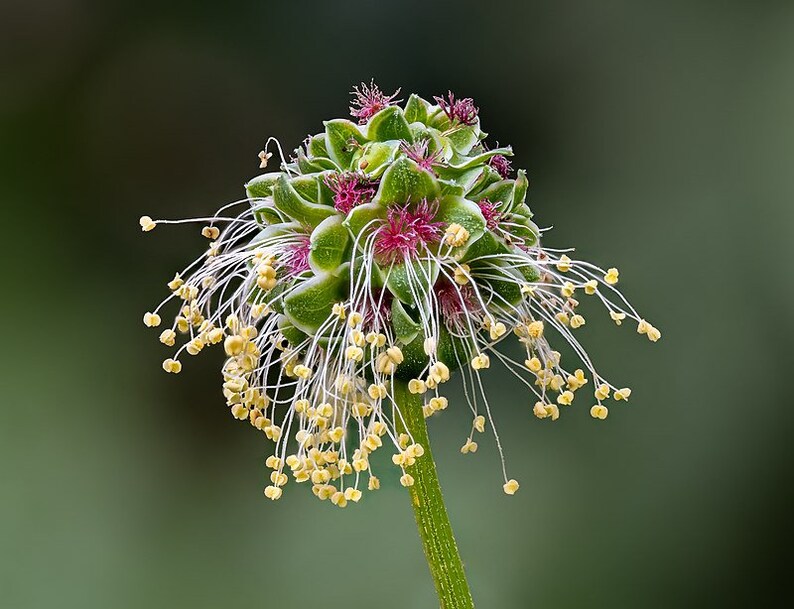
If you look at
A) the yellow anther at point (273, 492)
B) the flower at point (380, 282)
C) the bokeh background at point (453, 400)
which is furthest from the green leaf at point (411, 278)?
the bokeh background at point (453, 400)

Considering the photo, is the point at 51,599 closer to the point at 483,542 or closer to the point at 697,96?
the point at 483,542

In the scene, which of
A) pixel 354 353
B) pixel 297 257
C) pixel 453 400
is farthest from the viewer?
pixel 453 400

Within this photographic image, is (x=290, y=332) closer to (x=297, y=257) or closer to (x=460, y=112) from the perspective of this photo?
(x=297, y=257)

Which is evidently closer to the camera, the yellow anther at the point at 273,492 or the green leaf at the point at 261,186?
the yellow anther at the point at 273,492

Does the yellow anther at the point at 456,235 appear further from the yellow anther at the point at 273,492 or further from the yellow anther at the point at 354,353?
the yellow anther at the point at 273,492

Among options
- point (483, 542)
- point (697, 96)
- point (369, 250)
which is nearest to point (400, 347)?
point (369, 250)

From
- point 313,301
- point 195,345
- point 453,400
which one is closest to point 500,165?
point 313,301
